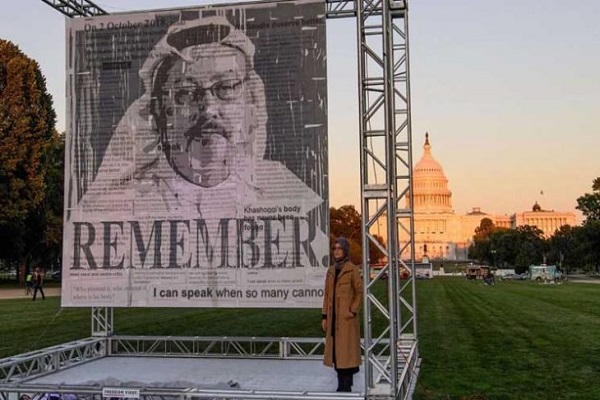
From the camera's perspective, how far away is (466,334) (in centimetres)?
1667

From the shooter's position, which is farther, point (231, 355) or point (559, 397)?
point (231, 355)

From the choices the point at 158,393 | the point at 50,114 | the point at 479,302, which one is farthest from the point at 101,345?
the point at 50,114

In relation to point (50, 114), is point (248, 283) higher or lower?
lower

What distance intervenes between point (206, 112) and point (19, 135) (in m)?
30.8

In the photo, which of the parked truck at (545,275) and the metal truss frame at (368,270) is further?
the parked truck at (545,275)

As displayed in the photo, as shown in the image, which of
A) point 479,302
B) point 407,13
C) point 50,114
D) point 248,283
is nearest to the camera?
point 248,283

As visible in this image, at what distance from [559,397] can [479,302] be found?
21.4 m

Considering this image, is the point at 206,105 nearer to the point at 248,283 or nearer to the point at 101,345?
the point at 248,283

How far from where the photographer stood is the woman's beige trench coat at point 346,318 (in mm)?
7742

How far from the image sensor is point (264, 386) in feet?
29.6

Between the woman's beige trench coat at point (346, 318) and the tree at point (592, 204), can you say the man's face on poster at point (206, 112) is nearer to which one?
the woman's beige trench coat at point (346, 318)

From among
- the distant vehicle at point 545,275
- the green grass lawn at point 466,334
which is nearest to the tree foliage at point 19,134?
the green grass lawn at point 466,334

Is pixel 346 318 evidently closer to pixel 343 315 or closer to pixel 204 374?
pixel 343 315

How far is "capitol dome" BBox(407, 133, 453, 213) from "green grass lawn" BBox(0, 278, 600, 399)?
137m
